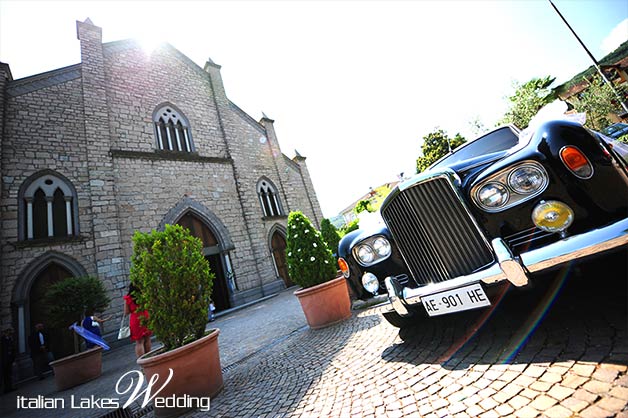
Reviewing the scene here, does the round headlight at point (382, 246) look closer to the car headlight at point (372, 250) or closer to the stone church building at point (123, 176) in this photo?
the car headlight at point (372, 250)

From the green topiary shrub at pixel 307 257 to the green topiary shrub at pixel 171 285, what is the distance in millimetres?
1483

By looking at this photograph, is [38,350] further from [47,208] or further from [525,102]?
[525,102]

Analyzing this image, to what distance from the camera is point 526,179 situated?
1.72 meters

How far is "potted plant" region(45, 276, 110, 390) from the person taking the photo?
5055mm

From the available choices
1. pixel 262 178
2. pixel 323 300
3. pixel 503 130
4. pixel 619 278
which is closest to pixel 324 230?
pixel 262 178

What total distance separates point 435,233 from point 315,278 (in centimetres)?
245

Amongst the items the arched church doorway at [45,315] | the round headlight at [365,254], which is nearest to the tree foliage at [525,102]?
the round headlight at [365,254]

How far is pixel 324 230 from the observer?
10766 mm

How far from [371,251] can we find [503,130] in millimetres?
2198

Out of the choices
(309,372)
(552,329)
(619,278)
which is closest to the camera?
(552,329)

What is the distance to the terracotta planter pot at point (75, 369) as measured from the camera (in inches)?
198

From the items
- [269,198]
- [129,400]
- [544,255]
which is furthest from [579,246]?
[269,198]

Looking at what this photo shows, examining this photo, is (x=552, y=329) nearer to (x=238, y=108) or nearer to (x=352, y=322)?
(x=352, y=322)

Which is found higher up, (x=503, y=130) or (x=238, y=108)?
(x=238, y=108)
